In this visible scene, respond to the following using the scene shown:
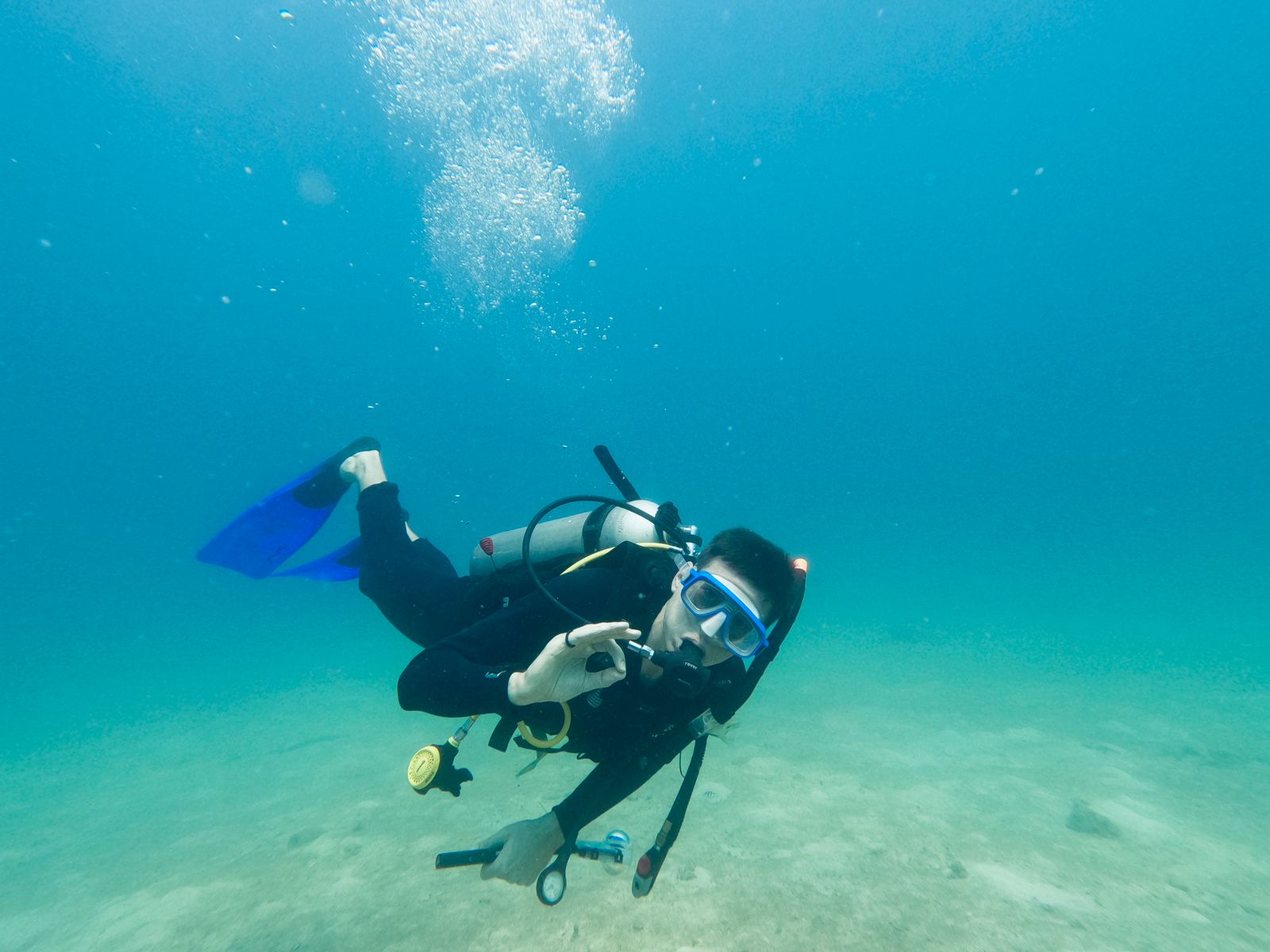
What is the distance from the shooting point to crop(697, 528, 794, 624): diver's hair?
118 inches

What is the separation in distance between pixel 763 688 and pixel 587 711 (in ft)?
48.4

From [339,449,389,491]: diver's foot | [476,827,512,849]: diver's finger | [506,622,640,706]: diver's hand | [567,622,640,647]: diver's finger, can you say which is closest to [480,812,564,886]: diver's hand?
[476,827,512,849]: diver's finger

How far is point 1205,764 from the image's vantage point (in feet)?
32.6

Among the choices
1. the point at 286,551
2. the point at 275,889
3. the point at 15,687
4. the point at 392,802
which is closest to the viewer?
the point at 286,551

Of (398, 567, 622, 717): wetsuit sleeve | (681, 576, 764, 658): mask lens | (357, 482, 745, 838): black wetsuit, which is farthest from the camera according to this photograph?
(681, 576, 764, 658): mask lens

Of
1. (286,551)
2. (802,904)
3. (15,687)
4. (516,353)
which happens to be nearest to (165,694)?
(15,687)

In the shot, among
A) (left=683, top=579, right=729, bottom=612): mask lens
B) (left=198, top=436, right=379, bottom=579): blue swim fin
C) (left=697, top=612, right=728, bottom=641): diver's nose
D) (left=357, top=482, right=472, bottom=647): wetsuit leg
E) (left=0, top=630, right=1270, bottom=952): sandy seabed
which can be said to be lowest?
(left=0, top=630, right=1270, bottom=952): sandy seabed

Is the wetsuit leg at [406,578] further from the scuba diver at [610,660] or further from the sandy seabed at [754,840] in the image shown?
the sandy seabed at [754,840]

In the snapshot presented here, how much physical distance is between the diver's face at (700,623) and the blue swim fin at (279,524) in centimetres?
395

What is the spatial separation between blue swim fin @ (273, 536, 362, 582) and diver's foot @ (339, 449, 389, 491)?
1.92 feet

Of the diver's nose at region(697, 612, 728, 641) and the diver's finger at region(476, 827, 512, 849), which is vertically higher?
the diver's nose at region(697, 612, 728, 641)

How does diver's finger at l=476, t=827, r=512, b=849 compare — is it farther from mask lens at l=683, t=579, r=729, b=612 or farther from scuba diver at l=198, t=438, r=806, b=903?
mask lens at l=683, t=579, r=729, b=612

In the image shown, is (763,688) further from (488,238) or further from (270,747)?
(488,238)

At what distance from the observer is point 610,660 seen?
89.7 inches
